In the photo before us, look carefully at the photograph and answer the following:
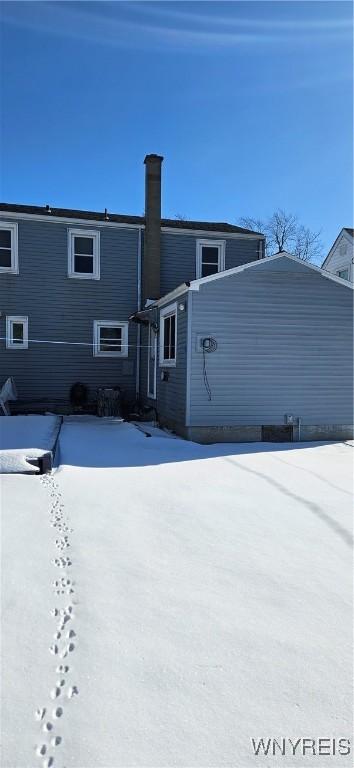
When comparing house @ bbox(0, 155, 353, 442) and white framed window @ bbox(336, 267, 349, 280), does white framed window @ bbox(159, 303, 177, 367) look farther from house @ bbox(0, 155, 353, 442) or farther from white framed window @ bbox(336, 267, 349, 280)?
white framed window @ bbox(336, 267, 349, 280)

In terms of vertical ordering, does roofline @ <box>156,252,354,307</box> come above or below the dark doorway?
above

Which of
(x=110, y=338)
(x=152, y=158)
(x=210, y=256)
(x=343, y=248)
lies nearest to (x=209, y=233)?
(x=210, y=256)

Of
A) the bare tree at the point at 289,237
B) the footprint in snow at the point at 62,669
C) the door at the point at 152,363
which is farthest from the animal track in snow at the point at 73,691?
the bare tree at the point at 289,237

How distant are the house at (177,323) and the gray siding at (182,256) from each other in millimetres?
33

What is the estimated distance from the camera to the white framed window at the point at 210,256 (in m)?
15.4

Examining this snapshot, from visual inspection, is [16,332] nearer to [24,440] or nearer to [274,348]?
[24,440]

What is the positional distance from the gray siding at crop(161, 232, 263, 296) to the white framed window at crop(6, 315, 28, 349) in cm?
421

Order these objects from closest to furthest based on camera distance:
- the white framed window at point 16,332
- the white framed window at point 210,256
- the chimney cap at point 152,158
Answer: the white framed window at point 16,332 → the chimney cap at point 152,158 → the white framed window at point 210,256

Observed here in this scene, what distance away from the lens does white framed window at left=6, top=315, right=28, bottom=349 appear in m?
13.9

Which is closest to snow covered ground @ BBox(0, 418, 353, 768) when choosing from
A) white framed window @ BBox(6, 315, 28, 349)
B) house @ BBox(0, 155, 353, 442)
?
house @ BBox(0, 155, 353, 442)

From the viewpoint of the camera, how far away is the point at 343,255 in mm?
22297

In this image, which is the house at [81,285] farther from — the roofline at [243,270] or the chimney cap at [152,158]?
the roofline at [243,270]

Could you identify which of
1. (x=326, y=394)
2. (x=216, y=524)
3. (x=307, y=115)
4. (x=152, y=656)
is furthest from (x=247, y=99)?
(x=152, y=656)

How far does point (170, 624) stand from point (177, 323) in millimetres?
8061
